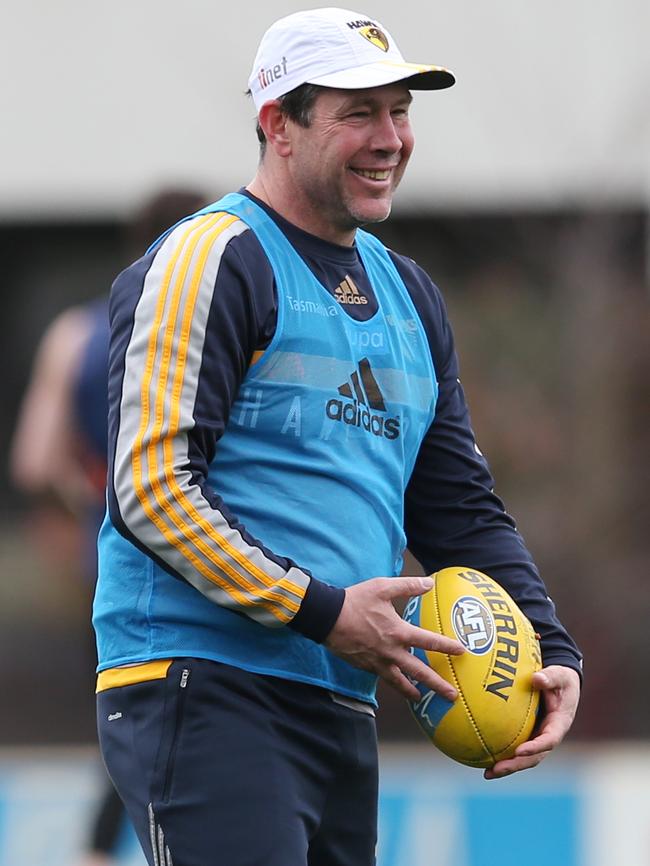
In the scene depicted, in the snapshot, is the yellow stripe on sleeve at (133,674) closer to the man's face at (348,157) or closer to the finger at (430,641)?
the finger at (430,641)

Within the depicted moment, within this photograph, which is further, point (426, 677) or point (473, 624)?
point (473, 624)

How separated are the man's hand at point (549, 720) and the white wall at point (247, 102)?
8.24m

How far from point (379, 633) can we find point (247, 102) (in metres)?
9.47

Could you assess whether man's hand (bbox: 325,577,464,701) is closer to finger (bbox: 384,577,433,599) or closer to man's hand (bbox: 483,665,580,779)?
finger (bbox: 384,577,433,599)

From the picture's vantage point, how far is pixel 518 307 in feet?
42.9

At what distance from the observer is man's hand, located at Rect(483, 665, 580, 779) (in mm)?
3689

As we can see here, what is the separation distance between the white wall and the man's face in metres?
8.16

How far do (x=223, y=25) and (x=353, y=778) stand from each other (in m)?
9.33

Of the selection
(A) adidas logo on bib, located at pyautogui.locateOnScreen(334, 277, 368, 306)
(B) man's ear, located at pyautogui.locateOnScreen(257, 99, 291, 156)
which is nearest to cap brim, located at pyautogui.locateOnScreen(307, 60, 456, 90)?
(B) man's ear, located at pyautogui.locateOnScreen(257, 99, 291, 156)

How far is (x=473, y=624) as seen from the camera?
368cm

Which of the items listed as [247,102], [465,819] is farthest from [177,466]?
[247,102]

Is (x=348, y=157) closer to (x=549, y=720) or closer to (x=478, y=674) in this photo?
(x=478, y=674)

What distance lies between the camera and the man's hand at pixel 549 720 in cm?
369

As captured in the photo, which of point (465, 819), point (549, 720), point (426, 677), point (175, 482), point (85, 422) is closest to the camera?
point (175, 482)
